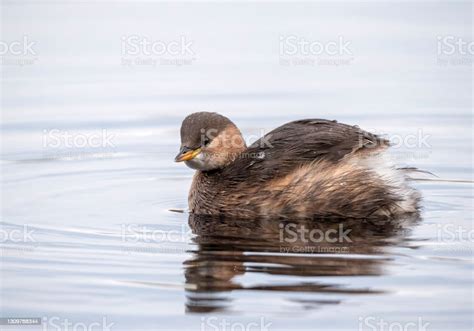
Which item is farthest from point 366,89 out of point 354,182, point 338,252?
point 338,252

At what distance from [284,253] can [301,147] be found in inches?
49.7

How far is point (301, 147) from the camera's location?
30.9 ft

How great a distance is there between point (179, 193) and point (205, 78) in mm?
4133

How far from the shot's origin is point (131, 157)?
38.7ft
